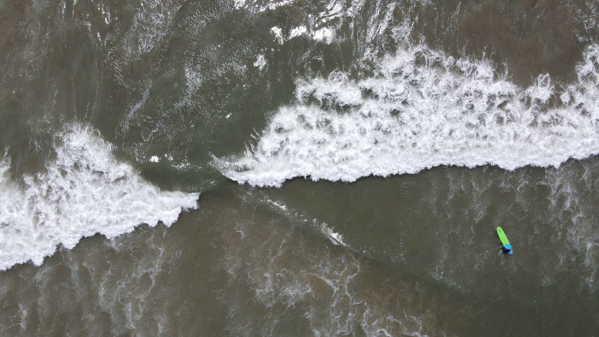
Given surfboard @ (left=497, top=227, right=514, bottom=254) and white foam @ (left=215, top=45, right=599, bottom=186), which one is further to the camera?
white foam @ (left=215, top=45, right=599, bottom=186)

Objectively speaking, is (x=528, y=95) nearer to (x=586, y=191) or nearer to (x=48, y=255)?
(x=586, y=191)

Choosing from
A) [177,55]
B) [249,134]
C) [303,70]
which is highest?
[177,55]

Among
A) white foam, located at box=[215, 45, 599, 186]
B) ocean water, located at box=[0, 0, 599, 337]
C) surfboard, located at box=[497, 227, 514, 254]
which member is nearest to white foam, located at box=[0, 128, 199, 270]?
ocean water, located at box=[0, 0, 599, 337]

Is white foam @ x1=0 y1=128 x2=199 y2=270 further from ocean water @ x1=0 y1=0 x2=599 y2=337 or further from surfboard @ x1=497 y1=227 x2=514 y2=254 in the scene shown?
surfboard @ x1=497 y1=227 x2=514 y2=254

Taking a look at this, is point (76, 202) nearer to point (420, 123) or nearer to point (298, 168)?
point (298, 168)

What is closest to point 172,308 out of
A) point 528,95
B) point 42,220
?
point 42,220

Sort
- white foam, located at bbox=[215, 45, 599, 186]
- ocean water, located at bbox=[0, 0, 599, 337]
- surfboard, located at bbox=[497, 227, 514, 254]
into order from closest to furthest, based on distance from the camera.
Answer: surfboard, located at bbox=[497, 227, 514, 254], ocean water, located at bbox=[0, 0, 599, 337], white foam, located at bbox=[215, 45, 599, 186]

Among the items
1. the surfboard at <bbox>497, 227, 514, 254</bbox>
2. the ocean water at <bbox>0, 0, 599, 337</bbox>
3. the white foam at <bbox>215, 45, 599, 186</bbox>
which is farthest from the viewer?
the white foam at <bbox>215, 45, 599, 186</bbox>
